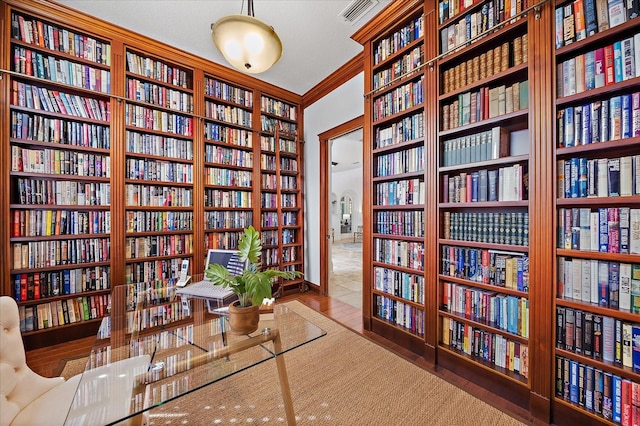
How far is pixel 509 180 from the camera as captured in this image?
160 cm

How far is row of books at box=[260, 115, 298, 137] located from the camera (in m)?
3.51

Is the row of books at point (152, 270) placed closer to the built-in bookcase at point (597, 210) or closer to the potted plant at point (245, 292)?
the potted plant at point (245, 292)

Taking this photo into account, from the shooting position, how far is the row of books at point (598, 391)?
1178 mm

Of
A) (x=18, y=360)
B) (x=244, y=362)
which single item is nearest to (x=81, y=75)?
(x=18, y=360)

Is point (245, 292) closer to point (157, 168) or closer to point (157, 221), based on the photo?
point (157, 221)

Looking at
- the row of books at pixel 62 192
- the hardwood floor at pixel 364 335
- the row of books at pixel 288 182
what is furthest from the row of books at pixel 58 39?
the hardwood floor at pixel 364 335

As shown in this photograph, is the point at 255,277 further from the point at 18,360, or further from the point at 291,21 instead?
the point at 291,21

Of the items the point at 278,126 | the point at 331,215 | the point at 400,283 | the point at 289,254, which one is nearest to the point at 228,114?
the point at 278,126

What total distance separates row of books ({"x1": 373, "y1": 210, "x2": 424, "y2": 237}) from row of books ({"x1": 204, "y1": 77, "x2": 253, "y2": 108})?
236cm

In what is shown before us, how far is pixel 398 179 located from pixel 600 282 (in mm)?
1482

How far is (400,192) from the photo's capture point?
89.7 inches

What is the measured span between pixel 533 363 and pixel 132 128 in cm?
383

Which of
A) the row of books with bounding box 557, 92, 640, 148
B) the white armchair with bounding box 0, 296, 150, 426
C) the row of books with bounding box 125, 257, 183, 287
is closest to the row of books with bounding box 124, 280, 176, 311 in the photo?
the row of books with bounding box 125, 257, 183, 287

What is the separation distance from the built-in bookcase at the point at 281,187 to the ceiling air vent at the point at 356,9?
163 cm
